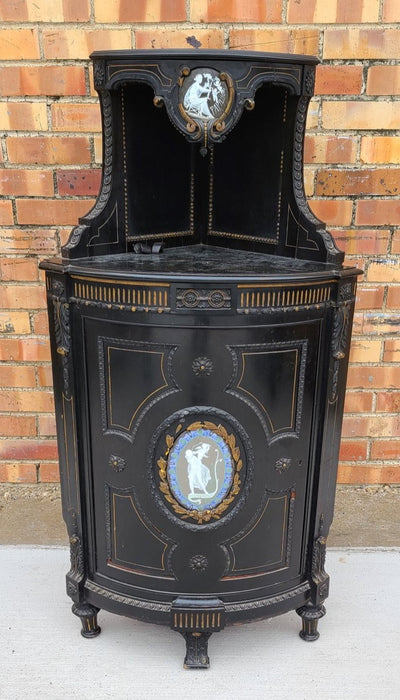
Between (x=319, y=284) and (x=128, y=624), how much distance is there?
1.28 meters

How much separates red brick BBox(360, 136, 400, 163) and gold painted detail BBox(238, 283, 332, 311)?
0.96 meters

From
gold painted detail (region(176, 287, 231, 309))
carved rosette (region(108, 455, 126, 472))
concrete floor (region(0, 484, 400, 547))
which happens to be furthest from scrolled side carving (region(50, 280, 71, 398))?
concrete floor (region(0, 484, 400, 547))

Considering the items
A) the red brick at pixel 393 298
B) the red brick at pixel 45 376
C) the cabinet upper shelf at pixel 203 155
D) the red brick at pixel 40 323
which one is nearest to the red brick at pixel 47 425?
the red brick at pixel 45 376

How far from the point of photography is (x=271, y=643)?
1938 millimetres

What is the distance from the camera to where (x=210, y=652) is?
1.90m

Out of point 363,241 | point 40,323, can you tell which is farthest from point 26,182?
point 363,241

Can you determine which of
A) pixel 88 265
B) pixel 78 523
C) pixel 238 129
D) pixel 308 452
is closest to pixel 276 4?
pixel 238 129

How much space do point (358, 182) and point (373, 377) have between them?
2.63ft

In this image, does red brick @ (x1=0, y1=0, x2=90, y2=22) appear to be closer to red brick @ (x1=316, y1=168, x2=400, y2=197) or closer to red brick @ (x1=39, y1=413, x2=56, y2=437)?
red brick @ (x1=316, y1=168, x2=400, y2=197)

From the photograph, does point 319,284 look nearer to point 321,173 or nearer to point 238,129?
point 238,129

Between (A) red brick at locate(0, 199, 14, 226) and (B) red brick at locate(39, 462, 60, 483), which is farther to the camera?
(B) red brick at locate(39, 462, 60, 483)

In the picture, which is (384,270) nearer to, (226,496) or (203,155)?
(203,155)

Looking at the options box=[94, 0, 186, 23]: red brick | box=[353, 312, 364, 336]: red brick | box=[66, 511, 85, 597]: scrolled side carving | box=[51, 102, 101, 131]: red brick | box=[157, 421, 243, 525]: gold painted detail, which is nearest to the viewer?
box=[157, 421, 243, 525]: gold painted detail

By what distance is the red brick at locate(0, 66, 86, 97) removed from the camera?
2.24m
